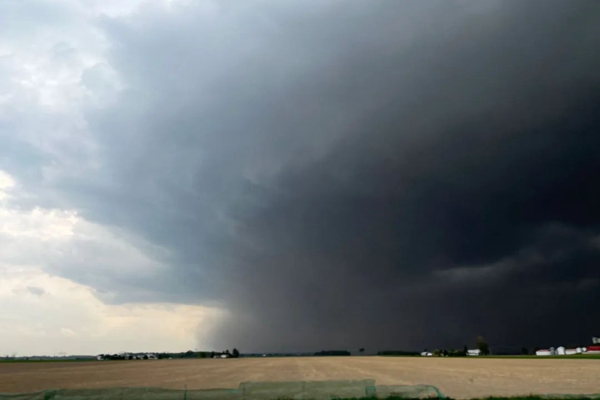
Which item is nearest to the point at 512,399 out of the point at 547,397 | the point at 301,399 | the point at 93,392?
the point at 547,397

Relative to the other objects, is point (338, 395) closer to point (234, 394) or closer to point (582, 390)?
point (234, 394)

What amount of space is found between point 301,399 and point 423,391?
9.26 meters

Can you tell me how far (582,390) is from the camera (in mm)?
43156

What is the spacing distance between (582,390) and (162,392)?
1503 inches

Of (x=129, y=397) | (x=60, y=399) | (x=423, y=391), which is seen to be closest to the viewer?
(x=60, y=399)

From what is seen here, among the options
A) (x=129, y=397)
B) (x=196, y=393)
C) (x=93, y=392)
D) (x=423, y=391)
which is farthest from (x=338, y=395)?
(x=93, y=392)

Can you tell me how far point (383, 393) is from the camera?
105ft

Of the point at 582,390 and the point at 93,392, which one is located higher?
the point at 93,392

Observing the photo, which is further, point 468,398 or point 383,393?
point 468,398

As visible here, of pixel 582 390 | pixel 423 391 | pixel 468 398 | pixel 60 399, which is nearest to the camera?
pixel 60 399

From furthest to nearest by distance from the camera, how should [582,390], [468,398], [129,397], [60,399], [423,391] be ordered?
1. [582,390]
2. [468,398]
3. [423,391]
4. [129,397]
5. [60,399]

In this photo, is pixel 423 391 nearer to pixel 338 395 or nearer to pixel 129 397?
pixel 338 395

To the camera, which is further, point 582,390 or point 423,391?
point 582,390

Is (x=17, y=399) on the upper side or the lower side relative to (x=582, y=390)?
upper
